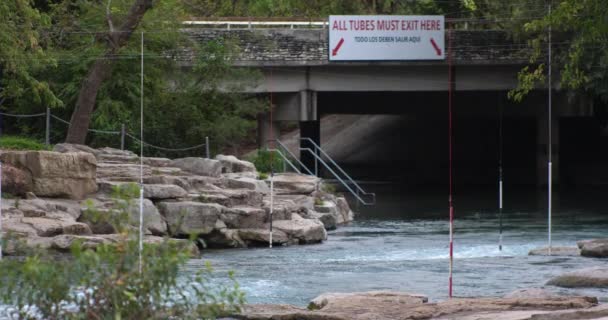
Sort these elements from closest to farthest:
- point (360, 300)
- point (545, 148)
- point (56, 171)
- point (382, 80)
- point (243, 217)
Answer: point (360, 300)
point (56, 171)
point (243, 217)
point (382, 80)
point (545, 148)

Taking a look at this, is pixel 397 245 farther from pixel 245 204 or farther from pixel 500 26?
pixel 500 26

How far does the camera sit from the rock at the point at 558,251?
2258cm

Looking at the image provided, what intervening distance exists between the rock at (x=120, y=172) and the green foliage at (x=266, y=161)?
33.7 ft

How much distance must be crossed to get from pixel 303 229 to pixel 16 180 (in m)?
6.57

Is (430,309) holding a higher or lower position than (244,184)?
Answer: lower

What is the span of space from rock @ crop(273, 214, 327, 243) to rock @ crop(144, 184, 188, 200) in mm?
2279

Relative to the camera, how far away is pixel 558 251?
898 inches

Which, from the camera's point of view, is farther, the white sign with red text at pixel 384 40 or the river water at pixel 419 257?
the white sign with red text at pixel 384 40

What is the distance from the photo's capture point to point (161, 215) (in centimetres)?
2417

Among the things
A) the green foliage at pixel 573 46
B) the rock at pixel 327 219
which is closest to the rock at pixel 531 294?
the green foliage at pixel 573 46

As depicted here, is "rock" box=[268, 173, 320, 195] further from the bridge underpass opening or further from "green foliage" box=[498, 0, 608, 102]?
the bridge underpass opening

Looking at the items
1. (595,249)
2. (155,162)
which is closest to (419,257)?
(595,249)

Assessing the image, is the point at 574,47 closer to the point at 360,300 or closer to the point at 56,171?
the point at 56,171

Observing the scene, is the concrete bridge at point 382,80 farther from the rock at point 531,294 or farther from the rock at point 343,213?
the rock at point 531,294
